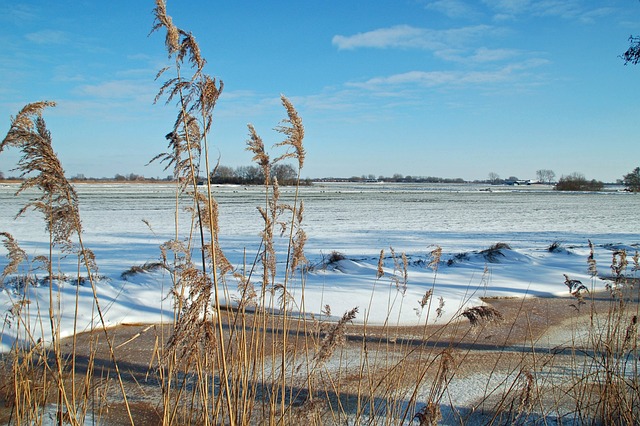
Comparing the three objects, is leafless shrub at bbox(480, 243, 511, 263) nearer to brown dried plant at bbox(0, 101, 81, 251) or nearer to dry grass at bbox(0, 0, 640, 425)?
dry grass at bbox(0, 0, 640, 425)

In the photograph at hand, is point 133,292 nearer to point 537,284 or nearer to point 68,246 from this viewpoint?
point 68,246

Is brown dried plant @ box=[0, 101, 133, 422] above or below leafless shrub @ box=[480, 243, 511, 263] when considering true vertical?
above

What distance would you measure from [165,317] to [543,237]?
14643mm

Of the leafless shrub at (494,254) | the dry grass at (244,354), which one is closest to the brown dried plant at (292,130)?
the dry grass at (244,354)

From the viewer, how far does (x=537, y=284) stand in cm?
900

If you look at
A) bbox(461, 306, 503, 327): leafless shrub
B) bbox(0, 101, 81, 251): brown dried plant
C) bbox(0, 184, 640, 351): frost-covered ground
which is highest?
bbox(0, 101, 81, 251): brown dried plant

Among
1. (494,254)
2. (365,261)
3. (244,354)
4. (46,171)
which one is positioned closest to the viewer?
(46,171)

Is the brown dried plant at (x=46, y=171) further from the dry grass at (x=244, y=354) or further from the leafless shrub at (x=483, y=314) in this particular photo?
the leafless shrub at (x=483, y=314)

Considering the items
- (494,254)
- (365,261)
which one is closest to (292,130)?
(365,261)

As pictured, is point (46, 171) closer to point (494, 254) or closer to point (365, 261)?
point (365, 261)

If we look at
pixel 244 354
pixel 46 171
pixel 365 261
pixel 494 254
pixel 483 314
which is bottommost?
pixel 365 261

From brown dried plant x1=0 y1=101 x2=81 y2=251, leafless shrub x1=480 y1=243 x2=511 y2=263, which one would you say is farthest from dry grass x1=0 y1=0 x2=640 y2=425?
leafless shrub x1=480 y1=243 x2=511 y2=263

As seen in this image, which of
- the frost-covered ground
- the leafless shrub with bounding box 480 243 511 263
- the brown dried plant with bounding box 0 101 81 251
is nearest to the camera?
the brown dried plant with bounding box 0 101 81 251

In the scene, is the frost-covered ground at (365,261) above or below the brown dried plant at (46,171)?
below
